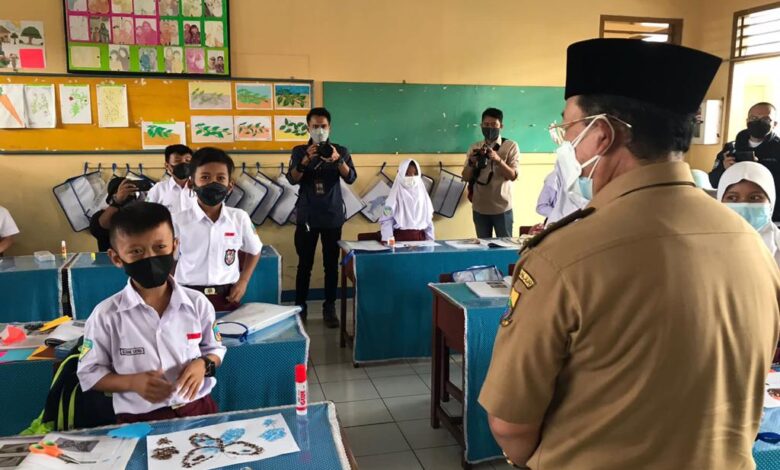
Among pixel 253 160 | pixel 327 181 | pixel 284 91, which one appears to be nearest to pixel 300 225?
pixel 327 181

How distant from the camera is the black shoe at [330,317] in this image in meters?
4.73

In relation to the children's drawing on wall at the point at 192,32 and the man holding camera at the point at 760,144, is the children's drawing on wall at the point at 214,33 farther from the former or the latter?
the man holding camera at the point at 760,144

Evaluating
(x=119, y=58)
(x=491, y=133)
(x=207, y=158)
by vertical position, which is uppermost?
(x=119, y=58)

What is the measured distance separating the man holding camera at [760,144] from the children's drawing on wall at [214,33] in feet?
14.3

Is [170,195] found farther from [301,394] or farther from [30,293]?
[301,394]

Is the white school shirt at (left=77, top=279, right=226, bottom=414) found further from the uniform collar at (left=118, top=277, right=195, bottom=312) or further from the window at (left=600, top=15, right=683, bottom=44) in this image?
the window at (left=600, top=15, right=683, bottom=44)

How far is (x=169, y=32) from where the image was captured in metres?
4.88

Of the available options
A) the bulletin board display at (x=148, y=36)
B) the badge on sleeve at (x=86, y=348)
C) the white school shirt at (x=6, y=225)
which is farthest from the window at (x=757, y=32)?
the white school shirt at (x=6, y=225)

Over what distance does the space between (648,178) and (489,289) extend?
80.4 inches

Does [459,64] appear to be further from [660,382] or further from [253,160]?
[660,382]

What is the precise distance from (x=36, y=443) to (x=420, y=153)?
4.61 metres

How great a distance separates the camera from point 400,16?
5.43 meters

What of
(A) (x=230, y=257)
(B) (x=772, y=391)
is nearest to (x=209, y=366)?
(A) (x=230, y=257)

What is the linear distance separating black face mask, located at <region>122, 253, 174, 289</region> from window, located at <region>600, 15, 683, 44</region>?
5.58 meters
